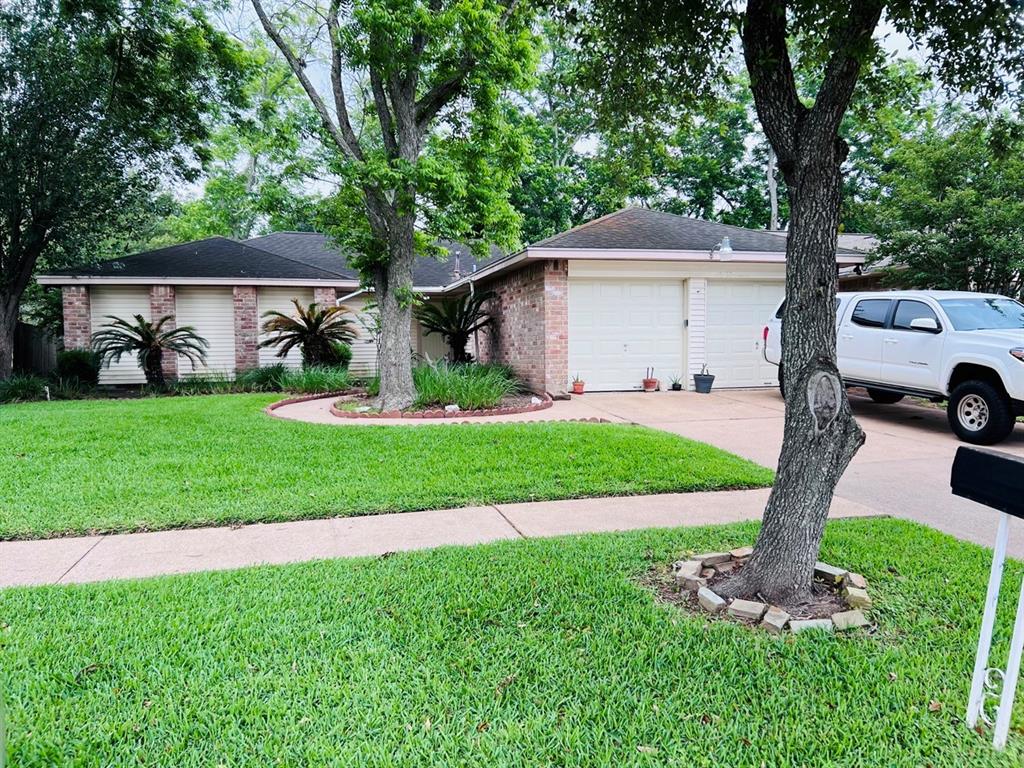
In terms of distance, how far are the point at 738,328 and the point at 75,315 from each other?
1423 centimetres

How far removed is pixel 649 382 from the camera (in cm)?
1129

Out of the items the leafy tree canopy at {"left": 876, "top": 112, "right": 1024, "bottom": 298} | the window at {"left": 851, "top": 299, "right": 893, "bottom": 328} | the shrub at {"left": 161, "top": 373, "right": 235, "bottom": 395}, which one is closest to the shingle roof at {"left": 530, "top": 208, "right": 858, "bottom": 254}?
the leafy tree canopy at {"left": 876, "top": 112, "right": 1024, "bottom": 298}

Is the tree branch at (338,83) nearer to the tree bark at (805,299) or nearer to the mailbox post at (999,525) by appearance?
the tree bark at (805,299)

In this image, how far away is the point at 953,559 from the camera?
3471 millimetres

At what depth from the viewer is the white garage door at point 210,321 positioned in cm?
1421

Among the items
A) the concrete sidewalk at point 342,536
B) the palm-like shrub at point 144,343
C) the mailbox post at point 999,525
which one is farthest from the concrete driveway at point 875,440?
the palm-like shrub at point 144,343

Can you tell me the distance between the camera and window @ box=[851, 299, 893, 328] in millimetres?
8281

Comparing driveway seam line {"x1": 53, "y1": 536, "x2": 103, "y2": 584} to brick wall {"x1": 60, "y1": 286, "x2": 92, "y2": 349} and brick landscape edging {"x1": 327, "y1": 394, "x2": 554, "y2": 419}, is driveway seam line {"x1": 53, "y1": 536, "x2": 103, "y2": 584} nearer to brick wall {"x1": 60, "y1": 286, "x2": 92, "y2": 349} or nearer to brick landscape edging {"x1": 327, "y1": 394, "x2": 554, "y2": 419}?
brick landscape edging {"x1": 327, "y1": 394, "x2": 554, "y2": 419}

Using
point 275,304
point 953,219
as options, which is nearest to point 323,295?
point 275,304

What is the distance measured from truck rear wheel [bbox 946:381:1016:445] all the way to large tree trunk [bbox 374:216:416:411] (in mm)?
7272


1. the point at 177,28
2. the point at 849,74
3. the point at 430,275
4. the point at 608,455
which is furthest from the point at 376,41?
the point at 430,275

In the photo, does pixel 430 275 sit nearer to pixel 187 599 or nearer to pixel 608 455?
pixel 608 455

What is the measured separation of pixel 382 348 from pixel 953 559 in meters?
7.78

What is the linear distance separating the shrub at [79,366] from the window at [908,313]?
14596 millimetres
